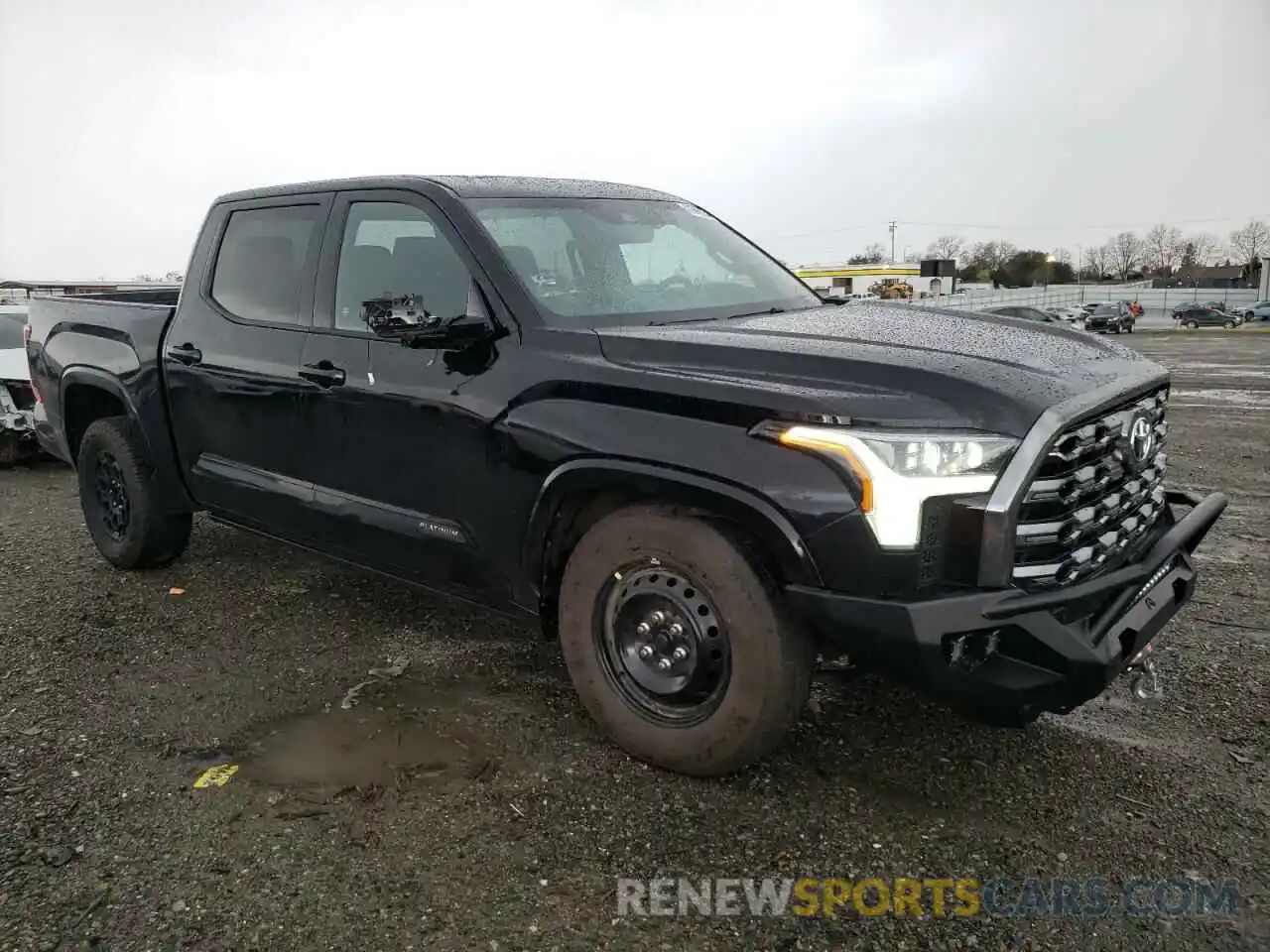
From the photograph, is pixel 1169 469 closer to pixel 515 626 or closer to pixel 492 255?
pixel 515 626

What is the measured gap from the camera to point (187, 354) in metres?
4.55

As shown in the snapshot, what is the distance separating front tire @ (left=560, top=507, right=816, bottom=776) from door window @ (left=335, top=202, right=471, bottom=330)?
111 centimetres

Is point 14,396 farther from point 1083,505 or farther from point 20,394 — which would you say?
point 1083,505

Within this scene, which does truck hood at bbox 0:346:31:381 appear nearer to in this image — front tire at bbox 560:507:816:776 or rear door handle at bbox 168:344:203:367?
rear door handle at bbox 168:344:203:367

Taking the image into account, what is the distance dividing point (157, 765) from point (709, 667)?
185cm

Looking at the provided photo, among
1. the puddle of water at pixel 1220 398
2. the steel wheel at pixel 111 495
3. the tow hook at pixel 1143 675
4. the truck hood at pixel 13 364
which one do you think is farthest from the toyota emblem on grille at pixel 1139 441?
the puddle of water at pixel 1220 398

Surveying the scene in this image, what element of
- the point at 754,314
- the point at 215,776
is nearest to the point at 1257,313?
the point at 754,314

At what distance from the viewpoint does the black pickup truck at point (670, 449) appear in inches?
101

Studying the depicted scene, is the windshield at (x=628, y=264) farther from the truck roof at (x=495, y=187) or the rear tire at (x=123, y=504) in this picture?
A: the rear tire at (x=123, y=504)

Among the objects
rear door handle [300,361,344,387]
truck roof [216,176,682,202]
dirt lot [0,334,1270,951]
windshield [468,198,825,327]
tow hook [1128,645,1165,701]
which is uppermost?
truck roof [216,176,682,202]

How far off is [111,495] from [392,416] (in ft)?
8.52

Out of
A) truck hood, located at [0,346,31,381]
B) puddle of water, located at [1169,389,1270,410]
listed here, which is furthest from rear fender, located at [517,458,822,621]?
puddle of water, located at [1169,389,1270,410]

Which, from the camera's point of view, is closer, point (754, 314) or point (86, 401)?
point (754, 314)

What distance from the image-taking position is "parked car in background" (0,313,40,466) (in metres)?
8.52
